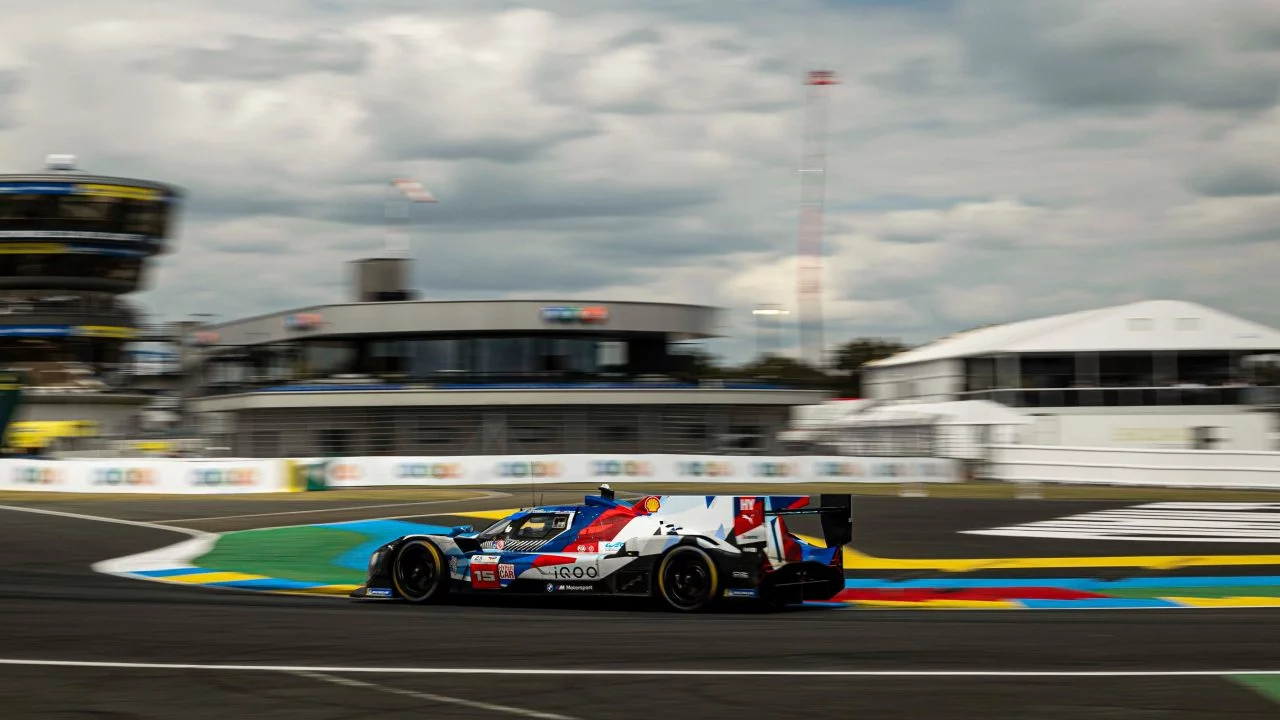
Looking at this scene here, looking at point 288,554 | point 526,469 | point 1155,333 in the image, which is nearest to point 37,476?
point 526,469

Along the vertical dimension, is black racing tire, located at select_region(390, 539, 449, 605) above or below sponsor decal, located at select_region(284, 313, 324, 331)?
below

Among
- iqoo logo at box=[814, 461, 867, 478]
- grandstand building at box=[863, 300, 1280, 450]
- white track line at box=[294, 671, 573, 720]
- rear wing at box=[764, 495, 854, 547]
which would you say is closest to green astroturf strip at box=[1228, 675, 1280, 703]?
white track line at box=[294, 671, 573, 720]

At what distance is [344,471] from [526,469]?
16.8 ft

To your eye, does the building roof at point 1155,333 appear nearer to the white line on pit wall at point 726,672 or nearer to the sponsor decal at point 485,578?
the sponsor decal at point 485,578

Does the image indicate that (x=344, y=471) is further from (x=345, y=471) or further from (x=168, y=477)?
(x=168, y=477)

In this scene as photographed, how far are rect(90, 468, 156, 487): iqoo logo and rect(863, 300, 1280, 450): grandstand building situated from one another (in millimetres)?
32691

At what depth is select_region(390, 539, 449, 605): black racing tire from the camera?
13.5 meters

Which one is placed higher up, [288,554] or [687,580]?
[687,580]

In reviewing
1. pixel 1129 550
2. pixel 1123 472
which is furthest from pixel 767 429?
pixel 1129 550

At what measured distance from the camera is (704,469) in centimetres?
3812

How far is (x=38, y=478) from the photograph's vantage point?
3688 centimetres

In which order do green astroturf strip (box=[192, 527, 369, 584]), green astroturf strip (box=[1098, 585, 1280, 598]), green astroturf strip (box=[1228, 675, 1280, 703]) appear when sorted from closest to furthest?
1. green astroturf strip (box=[1228, 675, 1280, 703])
2. green astroturf strip (box=[1098, 585, 1280, 598])
3. green astroturf strip (box=[192, 527, 369, 584])

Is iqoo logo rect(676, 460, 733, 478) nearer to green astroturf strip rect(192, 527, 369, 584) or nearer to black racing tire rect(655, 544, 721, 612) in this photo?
green astroturf strip rect(192, 527, 369, 584)

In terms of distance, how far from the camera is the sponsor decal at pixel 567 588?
43.2 feet
